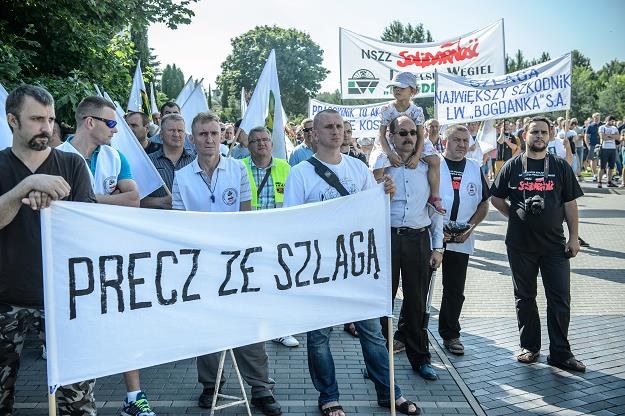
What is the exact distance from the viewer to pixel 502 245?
1155 centimetres

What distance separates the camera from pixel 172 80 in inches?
2943

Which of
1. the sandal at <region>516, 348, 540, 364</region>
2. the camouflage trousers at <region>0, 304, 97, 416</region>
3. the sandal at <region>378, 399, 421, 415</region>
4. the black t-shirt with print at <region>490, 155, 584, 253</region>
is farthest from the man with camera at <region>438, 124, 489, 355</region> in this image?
the camouflage trousers at <region>0, 304, 97, 416</region>

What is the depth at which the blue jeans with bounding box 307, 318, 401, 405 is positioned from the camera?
4.45 meters

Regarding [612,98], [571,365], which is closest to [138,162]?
[571,365]

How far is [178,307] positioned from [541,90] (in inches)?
387

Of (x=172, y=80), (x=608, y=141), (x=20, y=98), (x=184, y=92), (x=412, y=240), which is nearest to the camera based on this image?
(x=20, y=98)

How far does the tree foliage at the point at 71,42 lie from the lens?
941cm

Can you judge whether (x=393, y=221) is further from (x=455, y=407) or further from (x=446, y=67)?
(x=446, y=67)

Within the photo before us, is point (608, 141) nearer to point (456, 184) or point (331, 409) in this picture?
point (456, 184)

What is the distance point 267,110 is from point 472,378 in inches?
168

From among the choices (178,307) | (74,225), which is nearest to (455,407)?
(178,307)

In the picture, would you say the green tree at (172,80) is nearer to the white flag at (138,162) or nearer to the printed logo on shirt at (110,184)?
Answer: the white flag at (138,162)

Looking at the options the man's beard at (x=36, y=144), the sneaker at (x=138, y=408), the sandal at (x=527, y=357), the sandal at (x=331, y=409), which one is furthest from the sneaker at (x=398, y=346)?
the man's beard at (x=36, y=144)

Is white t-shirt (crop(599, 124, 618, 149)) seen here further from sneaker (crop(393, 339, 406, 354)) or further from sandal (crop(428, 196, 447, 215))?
sandal (crop(428, 196, 447, 215))
